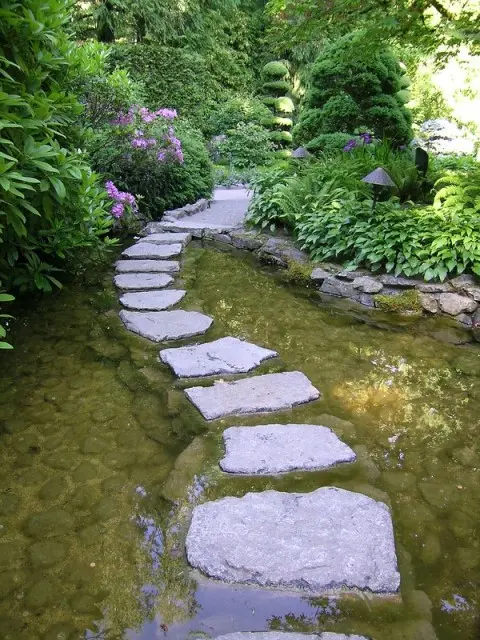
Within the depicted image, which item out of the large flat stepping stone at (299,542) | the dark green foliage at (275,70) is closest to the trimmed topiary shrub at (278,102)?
the dark green foliage at (275,70)

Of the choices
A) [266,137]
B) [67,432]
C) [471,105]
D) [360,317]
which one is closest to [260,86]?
[266,137]

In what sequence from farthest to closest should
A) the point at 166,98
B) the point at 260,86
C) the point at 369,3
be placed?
the point at 260,86 → the point at 166,98 → the point at 369,3

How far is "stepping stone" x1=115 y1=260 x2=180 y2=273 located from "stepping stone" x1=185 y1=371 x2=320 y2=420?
2.55 meters

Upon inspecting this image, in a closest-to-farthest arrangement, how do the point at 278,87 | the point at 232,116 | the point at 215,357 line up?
the point at 215,357
the point at 232,116
the point at 278,87

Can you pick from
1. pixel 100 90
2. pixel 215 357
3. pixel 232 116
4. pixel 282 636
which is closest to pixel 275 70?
pixel 232 116

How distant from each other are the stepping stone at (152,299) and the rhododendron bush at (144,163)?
63.2 inches

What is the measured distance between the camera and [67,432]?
8.61 ft

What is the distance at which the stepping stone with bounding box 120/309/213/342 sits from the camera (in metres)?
3.77

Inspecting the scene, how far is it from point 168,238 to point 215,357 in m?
3.52

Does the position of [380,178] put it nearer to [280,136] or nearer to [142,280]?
[142,280]

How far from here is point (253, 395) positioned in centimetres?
296

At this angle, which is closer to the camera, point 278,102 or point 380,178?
point 380,178

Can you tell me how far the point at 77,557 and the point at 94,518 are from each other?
21 cm

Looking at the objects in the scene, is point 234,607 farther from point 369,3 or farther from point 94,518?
point 369,3
